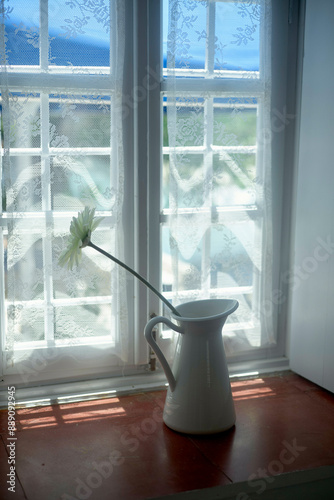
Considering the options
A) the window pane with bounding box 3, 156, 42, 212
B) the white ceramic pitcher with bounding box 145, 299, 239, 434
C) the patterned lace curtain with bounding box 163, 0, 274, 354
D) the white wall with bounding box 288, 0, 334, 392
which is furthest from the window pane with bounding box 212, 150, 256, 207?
the window pane with bounding box 3, 156, 42, 212

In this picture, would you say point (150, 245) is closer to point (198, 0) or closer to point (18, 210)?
point (18, 210)

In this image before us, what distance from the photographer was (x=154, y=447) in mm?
1608

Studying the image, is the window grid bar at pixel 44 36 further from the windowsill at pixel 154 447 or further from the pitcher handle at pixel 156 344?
the windowsill at pixel 154 447

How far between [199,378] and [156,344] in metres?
0.16

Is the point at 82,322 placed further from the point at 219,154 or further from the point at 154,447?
the point at 219,154

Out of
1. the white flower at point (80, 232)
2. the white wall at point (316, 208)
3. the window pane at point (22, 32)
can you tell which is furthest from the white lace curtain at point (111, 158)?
the white flower at point (80, 232)

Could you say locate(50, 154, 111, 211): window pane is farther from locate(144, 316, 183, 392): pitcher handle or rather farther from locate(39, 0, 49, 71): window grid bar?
locate(144, 316, 183, 392): pitcher handle

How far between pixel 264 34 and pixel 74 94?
2.19ft

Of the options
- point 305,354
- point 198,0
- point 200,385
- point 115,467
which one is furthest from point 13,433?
point 198,0

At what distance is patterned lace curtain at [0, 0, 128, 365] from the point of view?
1.75 metres

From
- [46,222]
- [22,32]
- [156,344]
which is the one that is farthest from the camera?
[46,222]

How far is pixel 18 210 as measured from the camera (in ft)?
5.90

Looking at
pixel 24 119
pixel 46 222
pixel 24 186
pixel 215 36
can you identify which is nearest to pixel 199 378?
pixel 46 222

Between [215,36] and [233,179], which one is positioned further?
[233,179]
